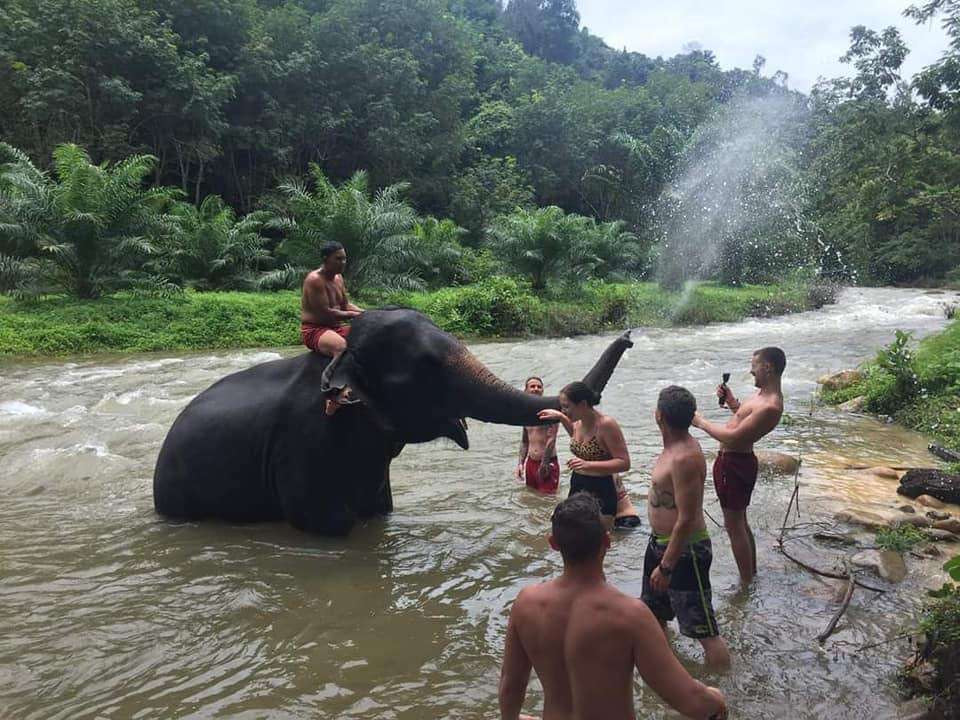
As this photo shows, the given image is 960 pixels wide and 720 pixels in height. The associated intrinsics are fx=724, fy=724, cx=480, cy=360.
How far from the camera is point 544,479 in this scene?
6.33 meters

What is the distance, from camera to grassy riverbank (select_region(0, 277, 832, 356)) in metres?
15.1

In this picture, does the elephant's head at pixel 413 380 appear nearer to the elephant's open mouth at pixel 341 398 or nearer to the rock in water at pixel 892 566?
the elephant's open mouth at pixel 341 398

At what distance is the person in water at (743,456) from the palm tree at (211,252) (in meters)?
18.1

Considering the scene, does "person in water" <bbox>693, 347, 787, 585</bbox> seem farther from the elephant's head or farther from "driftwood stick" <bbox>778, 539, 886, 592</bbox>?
the elephant's head

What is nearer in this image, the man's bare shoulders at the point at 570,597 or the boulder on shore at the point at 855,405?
the man's bare shoulders at the point at 570,597

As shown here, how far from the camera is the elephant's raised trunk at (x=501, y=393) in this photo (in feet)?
14.1

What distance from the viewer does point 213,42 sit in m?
27.7

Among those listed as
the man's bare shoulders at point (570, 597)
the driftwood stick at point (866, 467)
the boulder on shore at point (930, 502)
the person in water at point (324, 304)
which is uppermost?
the person in water at point (324, 304)

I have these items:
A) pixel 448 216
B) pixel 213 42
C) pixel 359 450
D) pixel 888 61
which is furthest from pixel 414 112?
pixel 359 450

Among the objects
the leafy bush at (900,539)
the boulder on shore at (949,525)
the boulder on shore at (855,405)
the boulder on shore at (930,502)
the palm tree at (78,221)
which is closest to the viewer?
the leafy bush at (900,539)

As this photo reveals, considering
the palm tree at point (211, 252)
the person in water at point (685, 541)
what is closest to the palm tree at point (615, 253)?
the palm tree at point (211, 252)

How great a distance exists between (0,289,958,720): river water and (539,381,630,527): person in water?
607 mm

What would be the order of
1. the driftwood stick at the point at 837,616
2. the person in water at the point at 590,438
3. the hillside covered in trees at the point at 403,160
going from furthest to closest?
the hillside covered in trees at the point at 403,160 < the person in water at the point at 590,438 < the driftwood stick at the point at 837,616

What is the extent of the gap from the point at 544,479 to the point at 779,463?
2518 millimetres
